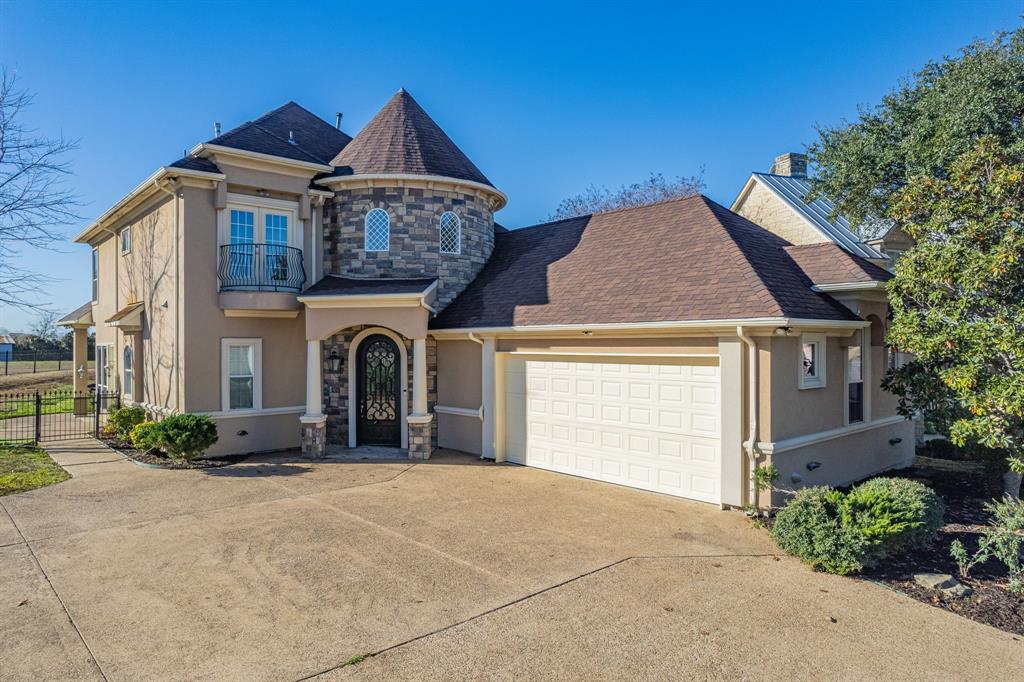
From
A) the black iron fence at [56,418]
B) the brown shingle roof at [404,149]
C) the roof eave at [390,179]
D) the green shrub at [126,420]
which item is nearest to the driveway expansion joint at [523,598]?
the roof eave at [390,179]

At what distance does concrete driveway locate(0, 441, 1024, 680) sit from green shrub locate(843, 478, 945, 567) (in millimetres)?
602

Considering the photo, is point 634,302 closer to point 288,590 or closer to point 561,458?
point 561,458

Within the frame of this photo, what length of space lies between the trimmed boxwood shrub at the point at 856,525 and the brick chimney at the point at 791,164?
14537 millimetres

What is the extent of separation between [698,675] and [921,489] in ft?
15.5

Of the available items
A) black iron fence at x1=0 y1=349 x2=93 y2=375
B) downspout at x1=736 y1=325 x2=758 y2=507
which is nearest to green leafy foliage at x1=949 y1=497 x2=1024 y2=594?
downspout at x1=736 y1=325 x2=758 y2=507

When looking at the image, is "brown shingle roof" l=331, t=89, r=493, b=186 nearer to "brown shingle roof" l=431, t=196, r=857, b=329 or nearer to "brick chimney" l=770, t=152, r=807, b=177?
"brown shingle roof" l=431, t=196, r=857, b=329

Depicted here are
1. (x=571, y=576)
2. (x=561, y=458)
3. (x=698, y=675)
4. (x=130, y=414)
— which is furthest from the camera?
(x=130, y=414)

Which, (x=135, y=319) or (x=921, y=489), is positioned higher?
(x=135, y=319)

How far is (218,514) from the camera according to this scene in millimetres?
8555

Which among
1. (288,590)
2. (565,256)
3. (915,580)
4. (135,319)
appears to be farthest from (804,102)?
(135,319)

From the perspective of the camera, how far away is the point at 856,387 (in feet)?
36.4

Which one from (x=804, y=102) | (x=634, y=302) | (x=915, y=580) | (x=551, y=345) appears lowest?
(x=915, y=580)

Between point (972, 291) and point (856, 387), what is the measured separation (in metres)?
3.63

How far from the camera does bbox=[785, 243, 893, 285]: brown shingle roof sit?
998 centimetres
